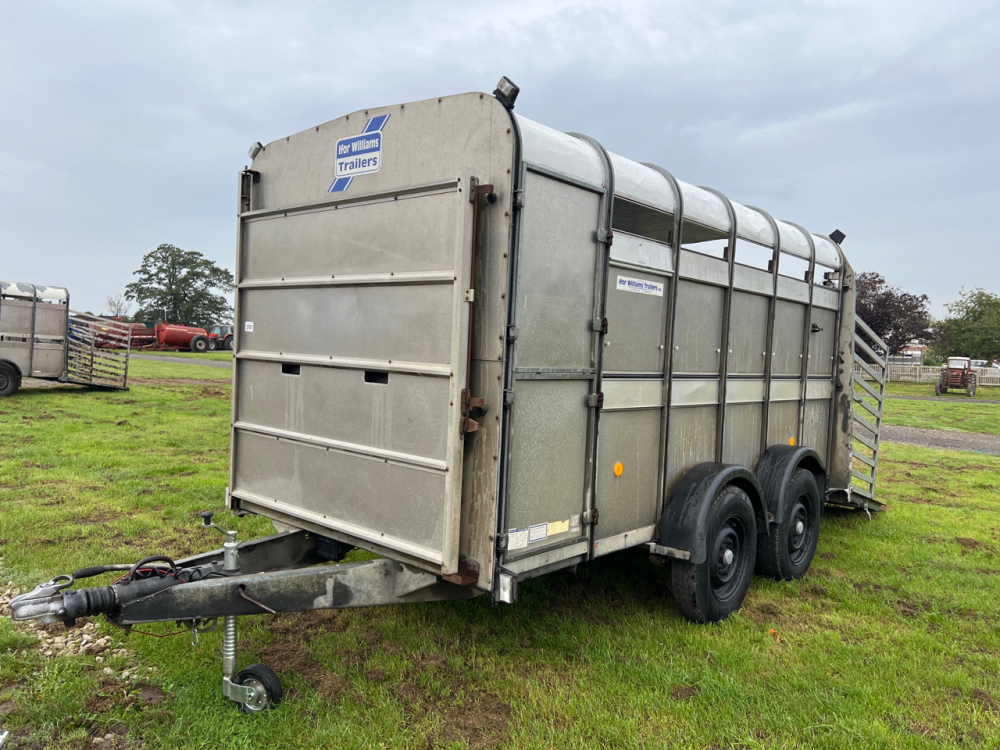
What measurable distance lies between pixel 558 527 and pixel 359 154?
7.55ft

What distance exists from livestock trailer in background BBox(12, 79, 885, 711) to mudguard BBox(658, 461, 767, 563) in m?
0.02

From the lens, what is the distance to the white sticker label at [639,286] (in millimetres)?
3867

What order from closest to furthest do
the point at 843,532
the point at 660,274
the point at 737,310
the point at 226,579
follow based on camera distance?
the point at 226,579
the point at 660,274
the point at 737,310
the point at 843,532

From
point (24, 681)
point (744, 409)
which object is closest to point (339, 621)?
point (24, 681)

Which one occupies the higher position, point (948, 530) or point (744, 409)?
point (744, 409)

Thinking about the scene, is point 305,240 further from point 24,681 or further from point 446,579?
point 24,681

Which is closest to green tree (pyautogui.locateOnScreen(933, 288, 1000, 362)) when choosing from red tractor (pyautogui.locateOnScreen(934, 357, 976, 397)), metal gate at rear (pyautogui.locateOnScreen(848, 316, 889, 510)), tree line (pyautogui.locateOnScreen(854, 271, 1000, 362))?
tree line (pyautogui.locateOnScreen(854, 271, 1000, 362))

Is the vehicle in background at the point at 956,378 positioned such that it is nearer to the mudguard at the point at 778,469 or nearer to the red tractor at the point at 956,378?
the red tractor at the point at 956,378

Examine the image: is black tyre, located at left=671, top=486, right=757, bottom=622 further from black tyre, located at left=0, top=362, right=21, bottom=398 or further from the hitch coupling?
black tyre, located at left=0, top=362, right=21, bottom=398

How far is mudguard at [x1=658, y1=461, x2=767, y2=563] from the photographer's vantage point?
411cm

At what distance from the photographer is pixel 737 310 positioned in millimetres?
4934

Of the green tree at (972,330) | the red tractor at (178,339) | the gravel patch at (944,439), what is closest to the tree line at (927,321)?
the green tree at (972,330)

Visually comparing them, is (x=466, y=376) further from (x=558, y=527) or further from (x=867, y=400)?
(x=867, y=400)

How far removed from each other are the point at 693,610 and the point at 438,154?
3.06 metres
